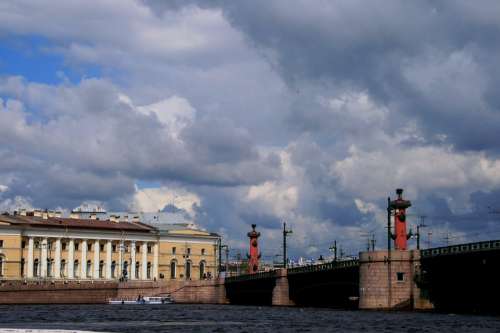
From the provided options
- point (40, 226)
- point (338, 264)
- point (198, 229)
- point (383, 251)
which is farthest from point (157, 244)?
point (383, 251)

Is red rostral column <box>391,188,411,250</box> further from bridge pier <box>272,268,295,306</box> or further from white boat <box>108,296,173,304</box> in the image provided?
white boat <box>108,296,173,304</box>

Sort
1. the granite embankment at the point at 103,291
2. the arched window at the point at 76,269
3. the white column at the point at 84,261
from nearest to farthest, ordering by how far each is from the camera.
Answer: the granite embankment at the point at 103,291, the arched window at the point at 76,269, the white column at the point at 84,261

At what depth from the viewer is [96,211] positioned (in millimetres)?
190500

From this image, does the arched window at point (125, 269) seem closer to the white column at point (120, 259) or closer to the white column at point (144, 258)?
the white column at point (120, 259)

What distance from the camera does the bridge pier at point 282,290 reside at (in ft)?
375

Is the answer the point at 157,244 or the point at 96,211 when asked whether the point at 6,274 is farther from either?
the point at 96,211

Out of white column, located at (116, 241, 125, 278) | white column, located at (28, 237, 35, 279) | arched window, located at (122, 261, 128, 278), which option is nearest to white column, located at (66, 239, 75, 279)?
white column, located at (28, 237, 35, 279)

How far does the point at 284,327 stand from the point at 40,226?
8917cm

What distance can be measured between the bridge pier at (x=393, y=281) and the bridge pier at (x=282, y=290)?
2432 cm

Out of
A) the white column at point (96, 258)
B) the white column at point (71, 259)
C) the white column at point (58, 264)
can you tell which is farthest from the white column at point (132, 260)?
the white column at point (58, 264)

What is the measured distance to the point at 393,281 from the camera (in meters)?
89.8

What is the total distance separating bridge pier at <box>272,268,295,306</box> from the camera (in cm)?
11444

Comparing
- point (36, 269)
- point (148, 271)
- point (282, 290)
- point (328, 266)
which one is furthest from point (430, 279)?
point (148, 271)

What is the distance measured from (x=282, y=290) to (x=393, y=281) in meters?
26.3
